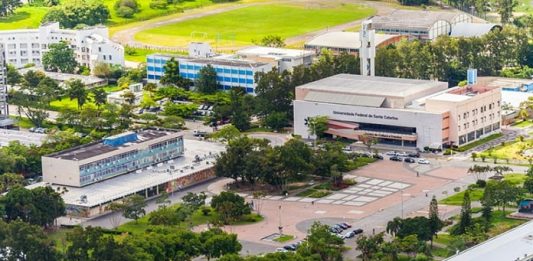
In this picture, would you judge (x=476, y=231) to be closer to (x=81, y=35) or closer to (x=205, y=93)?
(x=205, y=93)

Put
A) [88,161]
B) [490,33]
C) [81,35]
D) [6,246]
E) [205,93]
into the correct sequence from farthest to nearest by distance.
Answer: [81,35]
[490,33]
[205,93]
[88,161]
[6,246]

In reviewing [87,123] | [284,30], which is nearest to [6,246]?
[87,123]

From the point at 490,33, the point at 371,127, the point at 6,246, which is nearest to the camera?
the point at 6,246

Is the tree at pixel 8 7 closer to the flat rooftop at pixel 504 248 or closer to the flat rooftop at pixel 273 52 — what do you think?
the flat rooftop at pixel 273 52

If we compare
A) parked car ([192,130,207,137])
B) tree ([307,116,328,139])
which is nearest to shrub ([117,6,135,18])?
parked car ([192,130,207,137])

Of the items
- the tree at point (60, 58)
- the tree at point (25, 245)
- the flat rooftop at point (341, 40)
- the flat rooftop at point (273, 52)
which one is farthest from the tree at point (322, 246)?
the tree at point (60, 58)

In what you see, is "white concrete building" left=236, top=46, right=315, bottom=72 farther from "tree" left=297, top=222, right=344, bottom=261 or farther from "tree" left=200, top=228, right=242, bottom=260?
"tree" left=200, top=228, right=242, bottom=260
